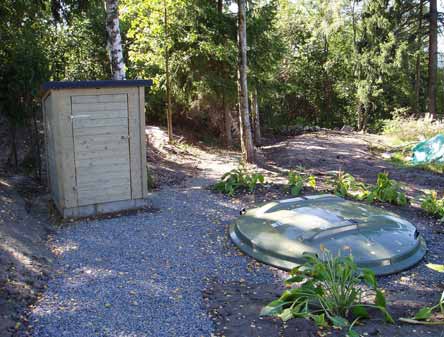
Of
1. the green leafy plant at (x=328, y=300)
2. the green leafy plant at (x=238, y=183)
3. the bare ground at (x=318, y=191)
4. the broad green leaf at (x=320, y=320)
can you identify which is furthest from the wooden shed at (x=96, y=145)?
the broad green leaf at (x=320, y=320)

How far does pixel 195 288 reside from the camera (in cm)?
421

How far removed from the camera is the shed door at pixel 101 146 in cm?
622

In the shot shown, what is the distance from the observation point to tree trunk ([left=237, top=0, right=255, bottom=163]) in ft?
29.5

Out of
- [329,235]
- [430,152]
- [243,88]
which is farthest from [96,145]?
[430,152]

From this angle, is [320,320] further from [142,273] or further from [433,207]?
[433,207]

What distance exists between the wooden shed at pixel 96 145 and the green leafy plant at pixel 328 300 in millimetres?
3519

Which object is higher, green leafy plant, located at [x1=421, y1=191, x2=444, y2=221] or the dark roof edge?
the dark roof edge

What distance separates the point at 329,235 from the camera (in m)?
4.85

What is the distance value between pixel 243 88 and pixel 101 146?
3974mm

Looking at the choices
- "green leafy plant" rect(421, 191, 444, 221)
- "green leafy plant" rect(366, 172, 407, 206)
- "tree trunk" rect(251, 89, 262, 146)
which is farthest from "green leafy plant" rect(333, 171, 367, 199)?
"tree trunk" rect(251, 89, 262, 146)

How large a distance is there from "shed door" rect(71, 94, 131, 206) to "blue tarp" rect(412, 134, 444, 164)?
7.37 metres

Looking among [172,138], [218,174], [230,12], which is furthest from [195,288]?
[230,12]

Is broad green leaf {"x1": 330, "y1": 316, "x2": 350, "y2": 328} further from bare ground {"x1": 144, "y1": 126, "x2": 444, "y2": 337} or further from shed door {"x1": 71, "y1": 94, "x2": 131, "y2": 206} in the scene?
shed door {"x1": 71, "y1": 94, "x2": 131, "y2": 206}

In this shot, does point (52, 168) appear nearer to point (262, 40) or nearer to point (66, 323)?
point (66, 323)
